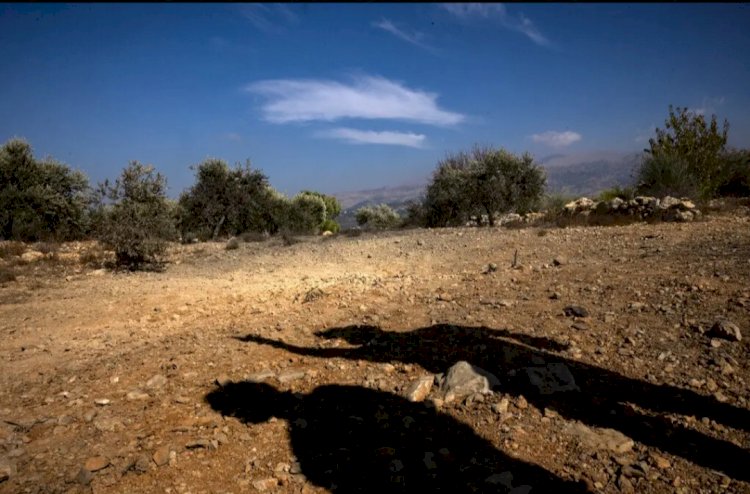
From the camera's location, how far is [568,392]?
3801 millimetres

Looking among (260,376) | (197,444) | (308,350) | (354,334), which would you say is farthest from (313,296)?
(197,444)

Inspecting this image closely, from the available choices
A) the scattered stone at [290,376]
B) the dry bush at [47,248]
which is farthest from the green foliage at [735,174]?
the dry bush at [47,248]

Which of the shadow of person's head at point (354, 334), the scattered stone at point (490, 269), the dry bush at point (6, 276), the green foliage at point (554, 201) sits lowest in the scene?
the shadow of person's head at point (354, 334)

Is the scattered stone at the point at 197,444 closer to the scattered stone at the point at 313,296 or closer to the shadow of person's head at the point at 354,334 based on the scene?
the shadow of person's head at the point at 354,334

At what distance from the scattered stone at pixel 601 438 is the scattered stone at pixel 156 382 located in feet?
13.3

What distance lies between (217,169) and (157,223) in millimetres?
12464

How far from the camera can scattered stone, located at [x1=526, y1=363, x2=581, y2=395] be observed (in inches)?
151

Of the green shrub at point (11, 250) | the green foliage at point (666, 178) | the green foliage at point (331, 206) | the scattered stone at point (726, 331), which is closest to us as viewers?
the scattered stone at point (726, 331)

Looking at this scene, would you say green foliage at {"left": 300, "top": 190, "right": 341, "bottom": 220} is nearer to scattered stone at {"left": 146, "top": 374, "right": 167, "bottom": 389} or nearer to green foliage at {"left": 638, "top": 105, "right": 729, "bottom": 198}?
green foliage at {"left": 638, "top": 105, "right": 729, "bottom": 198}

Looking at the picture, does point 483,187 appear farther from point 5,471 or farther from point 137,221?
point 5,471

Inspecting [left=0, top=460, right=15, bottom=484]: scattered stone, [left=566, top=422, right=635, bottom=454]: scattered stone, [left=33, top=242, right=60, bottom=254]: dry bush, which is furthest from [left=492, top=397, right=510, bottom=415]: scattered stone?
[left=33, top=242, right=60, bottom=254]: dry bush

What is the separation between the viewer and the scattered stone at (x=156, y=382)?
14.2 ft

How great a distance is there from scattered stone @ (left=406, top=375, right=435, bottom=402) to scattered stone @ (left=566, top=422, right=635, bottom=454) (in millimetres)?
1274

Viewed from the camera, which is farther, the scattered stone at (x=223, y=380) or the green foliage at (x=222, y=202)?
the green foliage at (x=222, y=202)
